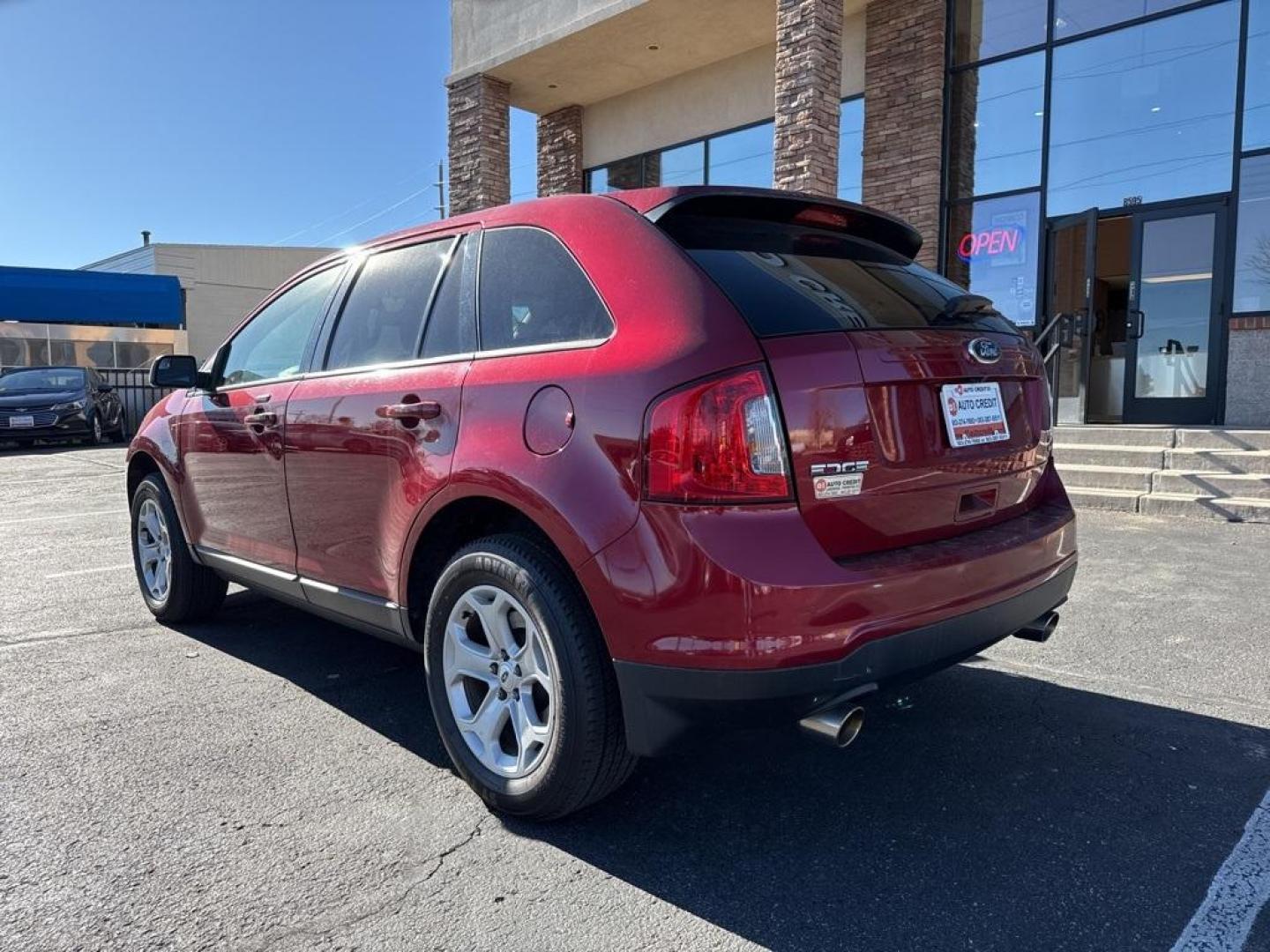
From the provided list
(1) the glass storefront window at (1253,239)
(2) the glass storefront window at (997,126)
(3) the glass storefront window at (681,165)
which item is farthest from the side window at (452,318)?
(3) the glass storefront window at (681,165)

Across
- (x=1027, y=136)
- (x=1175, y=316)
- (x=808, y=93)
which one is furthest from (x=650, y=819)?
(x=1027, y=136)

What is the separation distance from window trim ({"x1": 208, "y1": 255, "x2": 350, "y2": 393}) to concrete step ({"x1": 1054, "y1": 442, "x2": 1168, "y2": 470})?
6741 mm

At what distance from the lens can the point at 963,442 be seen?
249 cm

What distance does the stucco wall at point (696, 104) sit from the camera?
11555 mm

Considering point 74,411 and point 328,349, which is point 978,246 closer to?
point 328,349

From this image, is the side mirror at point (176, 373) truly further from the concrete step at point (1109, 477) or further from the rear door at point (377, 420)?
the concrete step at point (1109, 477)

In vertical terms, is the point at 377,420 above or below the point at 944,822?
above

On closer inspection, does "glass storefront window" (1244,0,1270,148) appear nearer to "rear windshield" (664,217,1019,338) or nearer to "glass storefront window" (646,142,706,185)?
"glass storefront window" (646,142,706,185)

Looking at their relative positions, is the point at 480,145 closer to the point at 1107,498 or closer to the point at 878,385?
the point at 1107,498

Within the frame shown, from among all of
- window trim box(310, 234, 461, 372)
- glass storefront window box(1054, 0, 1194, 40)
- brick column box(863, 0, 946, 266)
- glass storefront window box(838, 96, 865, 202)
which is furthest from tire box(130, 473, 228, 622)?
glass storefront window box(1054, 0, 1194, 40)

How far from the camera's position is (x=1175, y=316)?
9.72 m

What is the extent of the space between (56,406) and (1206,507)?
16623 mm

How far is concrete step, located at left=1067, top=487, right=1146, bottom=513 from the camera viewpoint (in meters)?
7.38

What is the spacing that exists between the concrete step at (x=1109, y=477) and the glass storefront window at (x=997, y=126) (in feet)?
14.5
